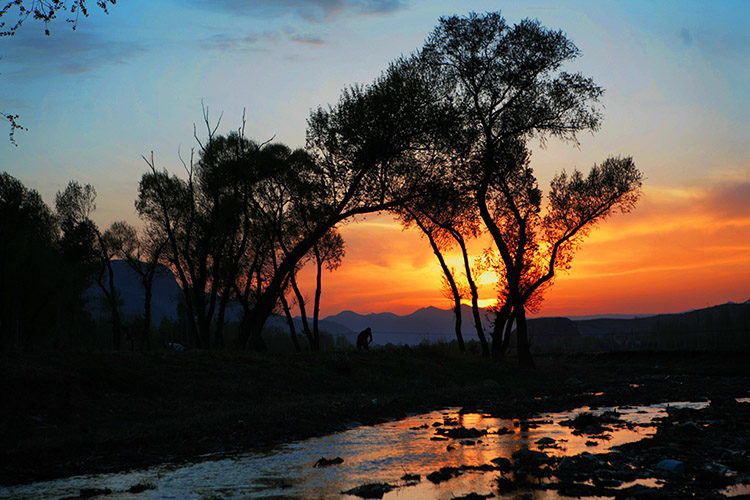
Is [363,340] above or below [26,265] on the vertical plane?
below

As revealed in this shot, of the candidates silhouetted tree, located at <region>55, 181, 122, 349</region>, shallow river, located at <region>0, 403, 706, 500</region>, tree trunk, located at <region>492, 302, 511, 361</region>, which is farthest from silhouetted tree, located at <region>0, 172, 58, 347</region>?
shallow river, located at <region>0, 403, 706, 500</region>

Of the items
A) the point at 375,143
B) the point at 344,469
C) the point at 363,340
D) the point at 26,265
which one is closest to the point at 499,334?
the point at 363,340

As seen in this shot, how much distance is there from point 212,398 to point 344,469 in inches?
399

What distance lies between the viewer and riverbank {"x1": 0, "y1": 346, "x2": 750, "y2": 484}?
12.9 metres

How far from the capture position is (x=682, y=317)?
185ft

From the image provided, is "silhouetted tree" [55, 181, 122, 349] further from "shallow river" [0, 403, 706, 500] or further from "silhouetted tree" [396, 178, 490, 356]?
"shallow river" [0, 403, 706, 500]

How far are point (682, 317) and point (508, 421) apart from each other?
45562 millimetres

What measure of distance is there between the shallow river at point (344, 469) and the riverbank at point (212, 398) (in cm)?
105

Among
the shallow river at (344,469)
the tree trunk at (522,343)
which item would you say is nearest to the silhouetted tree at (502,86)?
the tree trunk at (522,343)

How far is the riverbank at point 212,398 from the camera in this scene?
42.5 ft

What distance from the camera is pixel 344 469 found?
10664mm

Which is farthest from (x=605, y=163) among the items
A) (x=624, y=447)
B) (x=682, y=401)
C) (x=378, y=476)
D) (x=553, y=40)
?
(x=378, y=476)

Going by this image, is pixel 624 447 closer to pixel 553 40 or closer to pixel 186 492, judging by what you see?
pixel 186 492

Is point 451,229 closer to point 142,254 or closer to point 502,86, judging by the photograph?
point 502,86
